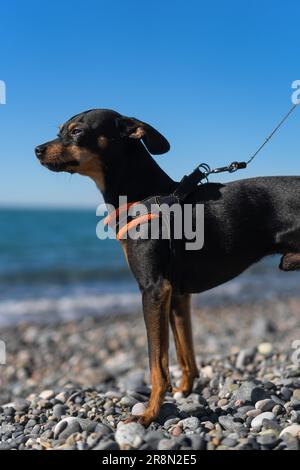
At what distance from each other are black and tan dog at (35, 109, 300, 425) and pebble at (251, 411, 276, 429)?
0.75 m

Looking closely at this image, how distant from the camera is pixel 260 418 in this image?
15.4ft

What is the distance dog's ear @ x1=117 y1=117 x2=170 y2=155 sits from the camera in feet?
17.3

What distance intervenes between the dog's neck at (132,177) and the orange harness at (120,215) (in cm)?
8

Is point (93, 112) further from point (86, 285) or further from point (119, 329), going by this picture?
point (86, 285)

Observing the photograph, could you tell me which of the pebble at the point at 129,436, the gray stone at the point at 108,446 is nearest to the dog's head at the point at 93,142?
the pebble at the point at 129,436

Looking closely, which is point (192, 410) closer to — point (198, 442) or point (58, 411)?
point (198, 442)

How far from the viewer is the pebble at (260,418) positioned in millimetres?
4631

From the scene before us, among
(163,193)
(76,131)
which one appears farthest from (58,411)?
(76,131)

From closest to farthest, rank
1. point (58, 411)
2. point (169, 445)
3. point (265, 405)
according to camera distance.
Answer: point (169, 445), point (265, 405), point (58, 411)

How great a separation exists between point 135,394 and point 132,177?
216cm

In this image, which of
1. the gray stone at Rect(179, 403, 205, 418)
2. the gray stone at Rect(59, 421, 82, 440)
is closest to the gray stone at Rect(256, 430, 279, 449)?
the gray stone at Rect(179, 403, 205, 418)

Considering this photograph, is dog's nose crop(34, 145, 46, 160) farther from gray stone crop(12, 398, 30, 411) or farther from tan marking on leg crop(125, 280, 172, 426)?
gray stone crop(12, 398, 30, 411)

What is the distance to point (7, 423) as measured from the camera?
17.9ft
